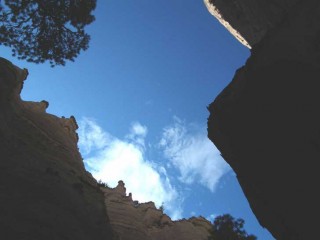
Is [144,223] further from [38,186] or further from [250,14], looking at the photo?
[250,14]

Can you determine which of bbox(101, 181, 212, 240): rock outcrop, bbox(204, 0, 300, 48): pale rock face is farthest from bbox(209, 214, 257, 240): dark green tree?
bbox(204, 0, 300, 48): pale rock face

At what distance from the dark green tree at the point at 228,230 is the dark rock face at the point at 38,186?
12.4 m

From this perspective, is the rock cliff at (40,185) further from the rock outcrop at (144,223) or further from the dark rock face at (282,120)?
the dark rock face at (282,120)

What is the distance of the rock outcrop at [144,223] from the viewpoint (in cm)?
3731

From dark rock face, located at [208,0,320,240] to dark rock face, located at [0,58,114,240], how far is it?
925 cm

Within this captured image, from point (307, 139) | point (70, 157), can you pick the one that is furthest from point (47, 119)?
point (307, 139)

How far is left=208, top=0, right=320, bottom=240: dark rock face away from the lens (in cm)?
1459

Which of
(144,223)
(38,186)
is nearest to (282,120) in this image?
(38,186)

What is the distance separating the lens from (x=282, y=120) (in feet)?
51.8

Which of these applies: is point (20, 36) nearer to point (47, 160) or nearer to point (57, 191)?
point (47, 160)

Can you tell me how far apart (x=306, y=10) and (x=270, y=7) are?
463 inches

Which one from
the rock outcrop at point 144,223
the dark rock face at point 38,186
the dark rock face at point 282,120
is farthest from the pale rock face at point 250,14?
the rock outcrop at point 144,223

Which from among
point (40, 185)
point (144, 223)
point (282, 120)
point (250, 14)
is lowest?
point (40, 185)

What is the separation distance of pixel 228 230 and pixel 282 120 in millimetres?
18706
